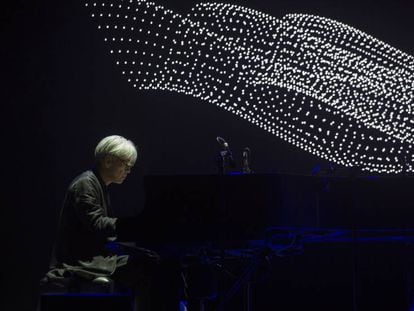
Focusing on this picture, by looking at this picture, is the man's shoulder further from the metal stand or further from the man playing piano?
the metal stand

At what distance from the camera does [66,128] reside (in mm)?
4812

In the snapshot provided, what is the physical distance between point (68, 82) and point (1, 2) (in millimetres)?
854

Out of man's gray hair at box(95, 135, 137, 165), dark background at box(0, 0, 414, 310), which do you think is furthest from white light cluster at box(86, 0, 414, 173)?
man's gray hair at box(95, 135, 137, 165)

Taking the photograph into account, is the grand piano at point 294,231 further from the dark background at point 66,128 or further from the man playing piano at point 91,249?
the dark background at point 66,128

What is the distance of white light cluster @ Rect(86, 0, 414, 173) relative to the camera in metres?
4.82

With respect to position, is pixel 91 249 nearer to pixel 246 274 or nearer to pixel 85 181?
pixel 85 181

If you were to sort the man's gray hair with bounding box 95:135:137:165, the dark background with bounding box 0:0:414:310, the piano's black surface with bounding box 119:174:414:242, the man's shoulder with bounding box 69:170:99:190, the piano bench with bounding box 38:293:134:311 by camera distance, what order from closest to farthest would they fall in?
the piano bench with bounding box 38:293:134:311 < the piano's black surface with bounding box 119:174:414:242 < the man's shoulder with bounding box 69:170:99:190 < the man's gray hair with bounding box 95:135:137:165 < the dark background with bounding box 0:0:414:310

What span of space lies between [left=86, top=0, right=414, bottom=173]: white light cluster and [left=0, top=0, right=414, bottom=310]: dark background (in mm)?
123

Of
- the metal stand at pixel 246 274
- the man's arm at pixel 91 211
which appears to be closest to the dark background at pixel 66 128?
the metal stand at pixel 246 274

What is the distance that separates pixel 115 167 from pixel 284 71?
1863 millimetres

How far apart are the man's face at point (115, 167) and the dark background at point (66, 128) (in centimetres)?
107

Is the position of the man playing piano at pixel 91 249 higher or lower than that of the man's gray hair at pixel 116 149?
lower

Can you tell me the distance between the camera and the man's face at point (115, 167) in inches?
142

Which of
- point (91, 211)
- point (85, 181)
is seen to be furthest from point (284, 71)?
point (91, 211)
